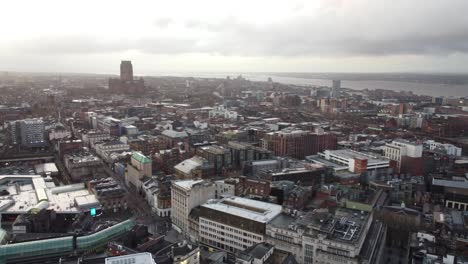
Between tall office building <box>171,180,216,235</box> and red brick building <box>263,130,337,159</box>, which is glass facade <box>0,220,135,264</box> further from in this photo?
red brick building <box>263,130,337,159</box>

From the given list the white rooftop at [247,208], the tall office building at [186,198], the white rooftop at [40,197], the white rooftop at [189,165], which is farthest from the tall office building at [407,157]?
the white rooftop at [40,197]

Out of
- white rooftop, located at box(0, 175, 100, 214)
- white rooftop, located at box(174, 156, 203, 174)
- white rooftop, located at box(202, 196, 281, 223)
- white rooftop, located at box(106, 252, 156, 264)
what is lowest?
white rooftop, located at box(0, 175, 100, 214)

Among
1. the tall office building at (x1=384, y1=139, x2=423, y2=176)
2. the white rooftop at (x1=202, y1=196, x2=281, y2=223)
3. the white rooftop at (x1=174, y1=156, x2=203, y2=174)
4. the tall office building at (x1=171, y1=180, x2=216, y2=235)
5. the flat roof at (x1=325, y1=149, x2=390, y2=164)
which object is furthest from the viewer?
the tall office building at (x1=384, y1=139, x2=423, y2=176)

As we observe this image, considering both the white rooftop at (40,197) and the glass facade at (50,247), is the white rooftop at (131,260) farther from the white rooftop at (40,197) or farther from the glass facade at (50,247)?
the white rooftop at (40,197)

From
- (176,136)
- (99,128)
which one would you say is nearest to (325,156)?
(176,136)

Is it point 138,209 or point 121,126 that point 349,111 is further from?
point 138,209

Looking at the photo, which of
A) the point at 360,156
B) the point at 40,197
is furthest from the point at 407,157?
the point at 40,197

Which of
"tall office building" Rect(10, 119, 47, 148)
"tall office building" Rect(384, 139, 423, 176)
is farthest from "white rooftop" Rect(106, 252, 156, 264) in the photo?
"tall office building" Rect(10, 119, 47, 148)

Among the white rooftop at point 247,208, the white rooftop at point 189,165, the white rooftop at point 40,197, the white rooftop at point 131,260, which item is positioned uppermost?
the white rooftop at point 131,260

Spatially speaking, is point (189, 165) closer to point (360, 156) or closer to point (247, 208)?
point (247, 208)
